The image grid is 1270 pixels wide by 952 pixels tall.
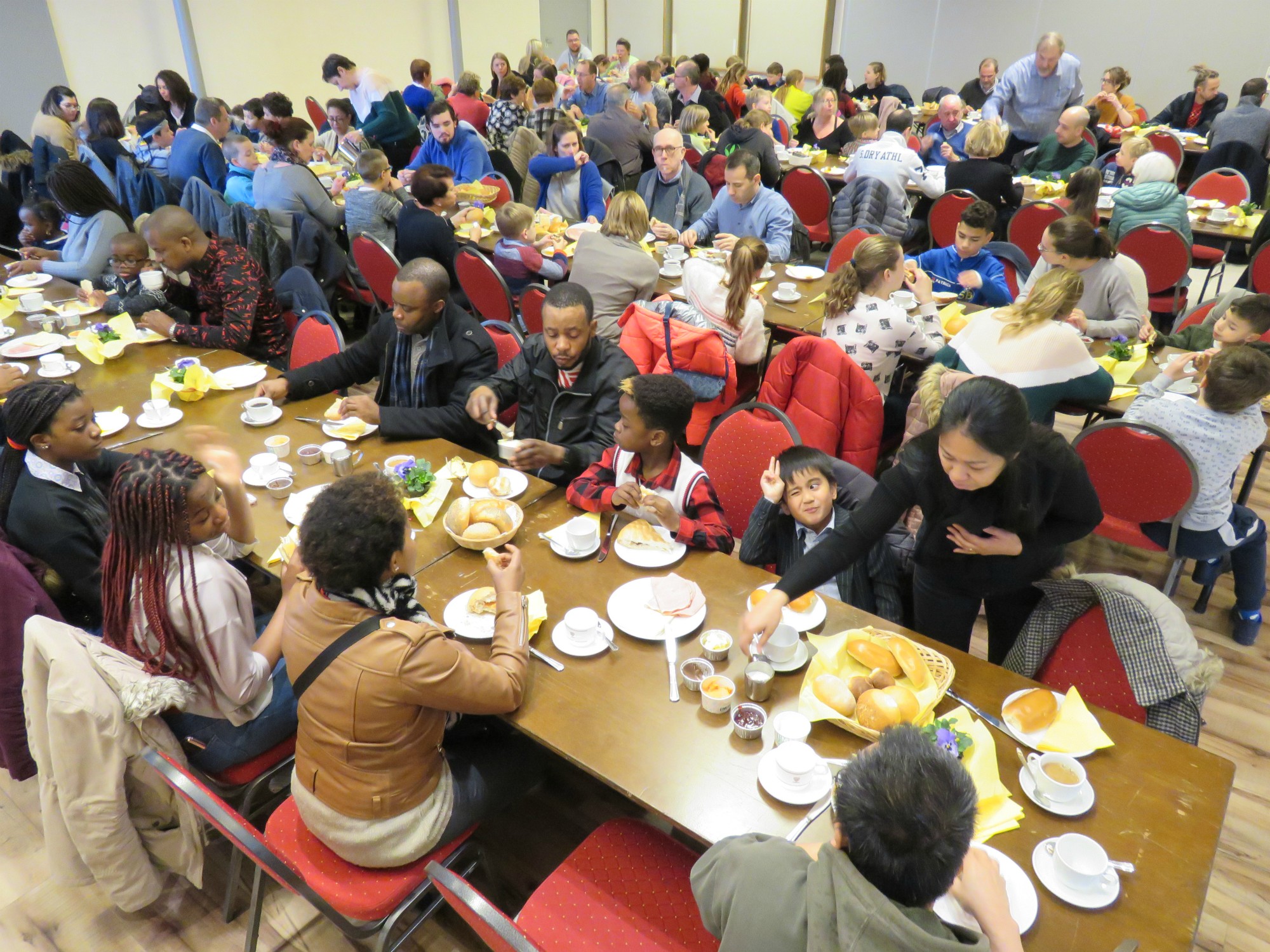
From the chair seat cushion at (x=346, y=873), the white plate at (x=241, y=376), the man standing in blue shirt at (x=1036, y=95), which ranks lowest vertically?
the chair seat cushion at (x=346, y=873)

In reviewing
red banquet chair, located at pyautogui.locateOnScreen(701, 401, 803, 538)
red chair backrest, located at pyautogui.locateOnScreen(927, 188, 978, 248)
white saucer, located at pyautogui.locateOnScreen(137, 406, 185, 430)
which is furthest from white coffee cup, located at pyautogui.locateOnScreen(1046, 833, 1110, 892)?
red chair backrest, located at pyautogui.locateOnScreen(927, 188, 978, 248)

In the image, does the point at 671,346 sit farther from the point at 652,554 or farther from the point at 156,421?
the point at 156,421

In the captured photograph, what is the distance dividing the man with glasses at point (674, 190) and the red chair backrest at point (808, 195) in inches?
38.8

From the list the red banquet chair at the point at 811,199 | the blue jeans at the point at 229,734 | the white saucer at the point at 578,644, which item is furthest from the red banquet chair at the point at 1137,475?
the red banquet chair at the point at 811,199

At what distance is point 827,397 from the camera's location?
3.39 metres

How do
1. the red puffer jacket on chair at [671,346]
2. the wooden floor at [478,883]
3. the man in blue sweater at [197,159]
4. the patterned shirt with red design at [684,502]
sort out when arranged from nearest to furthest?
the wooden floor at [478,883], the patterned shirt with red design at [684,502], the red puffer jacket on chair at [671,346], the man in blue sweater at [197,159]

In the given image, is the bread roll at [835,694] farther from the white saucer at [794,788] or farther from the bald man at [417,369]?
the bald man at [417,369]

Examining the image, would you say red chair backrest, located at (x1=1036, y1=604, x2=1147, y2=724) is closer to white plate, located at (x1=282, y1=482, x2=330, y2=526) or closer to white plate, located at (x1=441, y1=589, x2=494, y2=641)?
white plate, located at (x1=441, y1=589, x2=494, y2=641)

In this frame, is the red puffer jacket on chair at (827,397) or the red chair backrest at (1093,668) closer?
the red chair backrest at (1093,668)

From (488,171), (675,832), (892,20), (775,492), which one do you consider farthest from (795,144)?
(675,832)

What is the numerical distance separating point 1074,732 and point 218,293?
438 cm

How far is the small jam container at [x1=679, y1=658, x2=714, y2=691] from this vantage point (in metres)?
2.02

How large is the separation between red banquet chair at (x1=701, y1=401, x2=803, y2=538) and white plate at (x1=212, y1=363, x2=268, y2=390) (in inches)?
84.7

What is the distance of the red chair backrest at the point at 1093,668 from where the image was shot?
2043 mm
